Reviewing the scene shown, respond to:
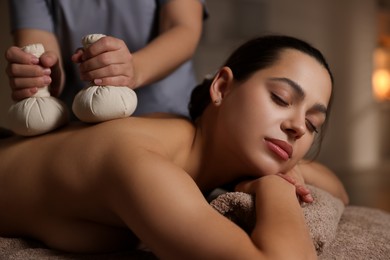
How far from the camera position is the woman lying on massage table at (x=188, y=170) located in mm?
761

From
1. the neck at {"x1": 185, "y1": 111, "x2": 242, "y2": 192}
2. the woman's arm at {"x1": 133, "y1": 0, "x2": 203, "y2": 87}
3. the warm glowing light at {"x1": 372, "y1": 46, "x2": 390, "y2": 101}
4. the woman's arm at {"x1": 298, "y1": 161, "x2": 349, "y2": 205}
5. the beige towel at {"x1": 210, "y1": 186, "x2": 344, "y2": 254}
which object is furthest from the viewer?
the warm glowing light at {"x1": 372, "y1": 46, "x2": 390, "y2": 101}

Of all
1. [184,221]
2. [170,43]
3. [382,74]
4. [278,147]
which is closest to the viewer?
[184,221]

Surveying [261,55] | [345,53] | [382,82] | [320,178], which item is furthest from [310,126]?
[382,82]

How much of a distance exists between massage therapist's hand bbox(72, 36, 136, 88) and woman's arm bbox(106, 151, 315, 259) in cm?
22

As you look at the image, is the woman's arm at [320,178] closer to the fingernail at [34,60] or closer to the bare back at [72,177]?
the bare back at [72,177]

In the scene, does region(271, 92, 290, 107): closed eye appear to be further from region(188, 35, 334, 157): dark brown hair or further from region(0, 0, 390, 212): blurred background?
region(0, 0, 390, 212): blurred background

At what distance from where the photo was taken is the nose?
3.22ft

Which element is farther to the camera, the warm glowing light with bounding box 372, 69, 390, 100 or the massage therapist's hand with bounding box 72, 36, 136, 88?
the warm glowing light with bounding box 372, 69, 390, 100

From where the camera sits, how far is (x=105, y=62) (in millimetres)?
986

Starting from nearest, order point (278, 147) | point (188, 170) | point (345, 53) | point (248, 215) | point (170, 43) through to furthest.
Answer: point (248, 215) < point (278, 147) < point (188, 170) < point (170, 43) < point (345, 53)

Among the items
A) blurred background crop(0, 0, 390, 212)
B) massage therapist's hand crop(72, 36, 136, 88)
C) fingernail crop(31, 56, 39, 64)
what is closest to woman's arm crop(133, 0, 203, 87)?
massage therapist's hand crop(72, 36, 136, 88)

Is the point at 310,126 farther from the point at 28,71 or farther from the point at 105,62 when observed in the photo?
the point at 28,71

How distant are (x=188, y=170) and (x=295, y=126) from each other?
0.26 meters

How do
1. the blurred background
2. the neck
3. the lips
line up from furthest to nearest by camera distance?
the blurred background → the neck → the lips
